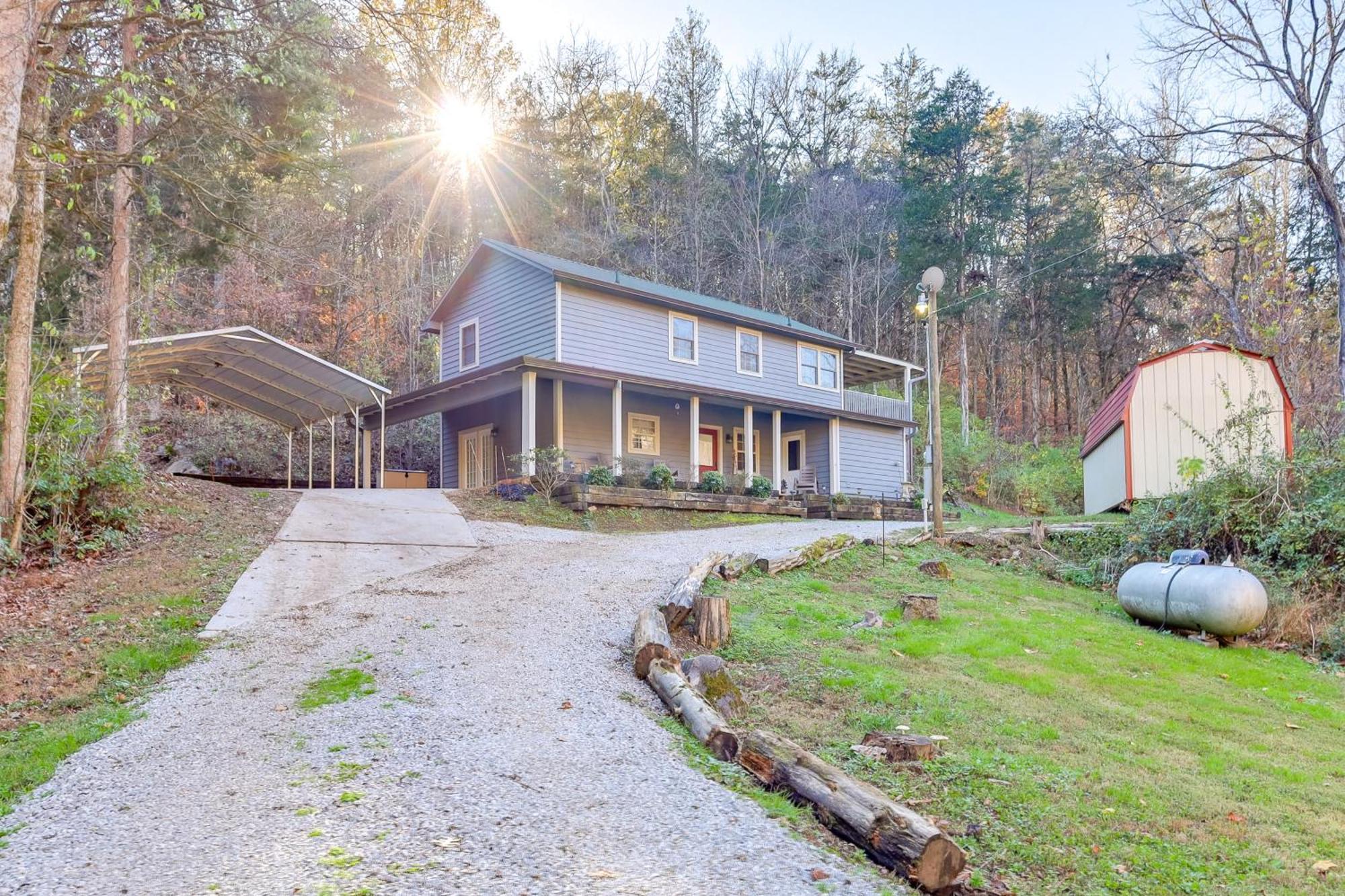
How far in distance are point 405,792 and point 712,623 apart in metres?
3.29

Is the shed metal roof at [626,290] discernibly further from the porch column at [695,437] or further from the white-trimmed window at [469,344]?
the porch column at [695,437]

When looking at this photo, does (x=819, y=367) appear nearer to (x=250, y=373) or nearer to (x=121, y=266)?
(x=250, y=373)

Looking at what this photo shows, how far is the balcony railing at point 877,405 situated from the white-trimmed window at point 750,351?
11.2 ft

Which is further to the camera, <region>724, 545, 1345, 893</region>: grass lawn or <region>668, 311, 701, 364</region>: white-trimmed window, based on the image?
<region>668, 311, 701, 364</region>: white-trimmed window

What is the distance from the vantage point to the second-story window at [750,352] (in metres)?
20.7

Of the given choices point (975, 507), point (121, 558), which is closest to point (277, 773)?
point (121, 558)

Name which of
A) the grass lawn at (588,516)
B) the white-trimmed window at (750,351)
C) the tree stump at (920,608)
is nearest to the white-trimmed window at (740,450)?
the white-trimmed window at (750,351)

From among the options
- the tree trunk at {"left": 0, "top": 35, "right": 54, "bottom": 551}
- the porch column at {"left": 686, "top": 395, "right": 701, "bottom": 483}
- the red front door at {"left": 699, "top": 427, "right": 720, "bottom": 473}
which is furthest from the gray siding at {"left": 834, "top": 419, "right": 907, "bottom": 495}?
the tree trunk at {"left": 0, "top": 35, "right": 54, "bottom": 551}

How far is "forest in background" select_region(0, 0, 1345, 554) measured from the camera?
1359cm

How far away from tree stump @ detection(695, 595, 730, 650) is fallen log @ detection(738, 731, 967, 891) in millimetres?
2326

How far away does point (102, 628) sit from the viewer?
6426mm

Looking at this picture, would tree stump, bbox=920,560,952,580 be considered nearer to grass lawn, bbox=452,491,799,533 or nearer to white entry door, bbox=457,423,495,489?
grass lawn, bbox=452,491,799,533

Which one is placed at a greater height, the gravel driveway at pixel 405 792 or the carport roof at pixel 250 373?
the carport roof at pixel 250 373

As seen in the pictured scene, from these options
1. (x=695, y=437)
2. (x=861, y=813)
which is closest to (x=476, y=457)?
(x=695, y=437)
